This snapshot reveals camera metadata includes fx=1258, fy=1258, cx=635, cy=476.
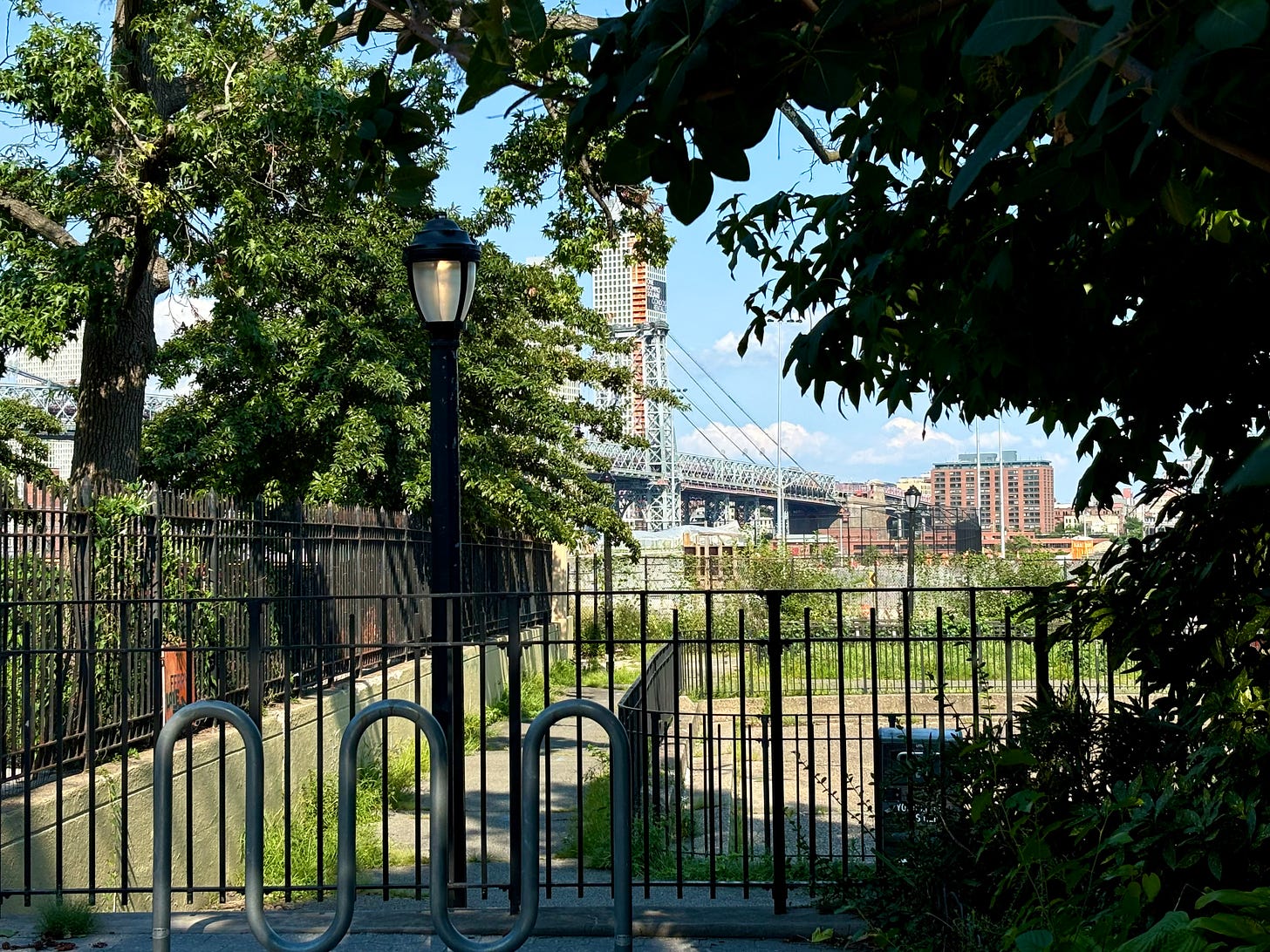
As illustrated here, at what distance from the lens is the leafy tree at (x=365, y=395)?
18.2 m

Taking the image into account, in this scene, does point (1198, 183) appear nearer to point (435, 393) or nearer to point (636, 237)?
Answer: point (435, 393)

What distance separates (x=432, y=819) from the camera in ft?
13.9

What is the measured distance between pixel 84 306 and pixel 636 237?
6706 mm

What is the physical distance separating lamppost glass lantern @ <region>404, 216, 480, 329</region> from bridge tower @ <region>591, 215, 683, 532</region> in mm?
34323

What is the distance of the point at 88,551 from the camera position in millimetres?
8242

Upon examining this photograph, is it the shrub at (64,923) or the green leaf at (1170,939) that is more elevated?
the green leaf at (1170,939)

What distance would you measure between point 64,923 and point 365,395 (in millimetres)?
13738

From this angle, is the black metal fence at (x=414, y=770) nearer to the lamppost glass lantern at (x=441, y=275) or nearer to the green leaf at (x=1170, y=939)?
the lamppost glass lantern at (x=441, y=275)

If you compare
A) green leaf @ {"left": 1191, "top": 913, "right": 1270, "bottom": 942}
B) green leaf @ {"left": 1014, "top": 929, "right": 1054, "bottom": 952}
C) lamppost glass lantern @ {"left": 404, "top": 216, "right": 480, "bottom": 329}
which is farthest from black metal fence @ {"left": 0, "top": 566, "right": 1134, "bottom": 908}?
green leaf @ {"left": 1191, "top": 913, "right": 1270, "bottom": 942}

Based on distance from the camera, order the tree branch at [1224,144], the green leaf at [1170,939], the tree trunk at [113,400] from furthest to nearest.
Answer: the tree trunk at [113,400], the green leaf at [1170,939], the tree branch at [1224,144]

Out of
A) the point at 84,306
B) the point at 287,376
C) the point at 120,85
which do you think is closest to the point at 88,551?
the point at 84,306

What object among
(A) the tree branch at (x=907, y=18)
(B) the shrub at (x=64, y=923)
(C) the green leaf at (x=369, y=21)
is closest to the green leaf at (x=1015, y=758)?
(A) the tree branch at (x=907, y=18)

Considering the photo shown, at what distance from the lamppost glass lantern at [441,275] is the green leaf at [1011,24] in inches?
213

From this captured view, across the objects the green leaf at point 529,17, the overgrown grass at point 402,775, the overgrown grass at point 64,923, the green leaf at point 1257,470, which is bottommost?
the overgrown grass at point 402,775
